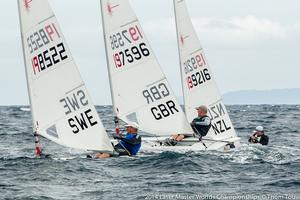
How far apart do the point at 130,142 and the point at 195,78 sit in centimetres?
646

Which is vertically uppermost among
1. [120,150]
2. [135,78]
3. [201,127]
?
[135,78]

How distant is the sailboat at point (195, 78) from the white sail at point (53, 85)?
23.2ft

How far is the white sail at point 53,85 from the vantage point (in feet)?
51.2

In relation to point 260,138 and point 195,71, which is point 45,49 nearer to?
point 195,71

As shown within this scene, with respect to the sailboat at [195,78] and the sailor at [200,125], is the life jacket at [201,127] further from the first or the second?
the sailboat at [195,78]

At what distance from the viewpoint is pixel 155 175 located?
14.9m

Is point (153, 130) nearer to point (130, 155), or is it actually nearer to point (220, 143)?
point (220, 143)

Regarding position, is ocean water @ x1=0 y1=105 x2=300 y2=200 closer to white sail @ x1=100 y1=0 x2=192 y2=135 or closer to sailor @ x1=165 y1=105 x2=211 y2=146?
sailor @ x1=165 y1=105 x2=211 y2=146

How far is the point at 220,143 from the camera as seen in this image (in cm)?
2050

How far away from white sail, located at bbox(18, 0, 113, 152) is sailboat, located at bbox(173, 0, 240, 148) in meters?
7.06

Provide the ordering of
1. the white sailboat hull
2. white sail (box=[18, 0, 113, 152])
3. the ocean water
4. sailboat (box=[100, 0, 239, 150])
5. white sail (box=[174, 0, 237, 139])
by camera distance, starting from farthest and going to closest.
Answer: white sail (box=[174, 0, 237, 139]) → sailboat (box=[100, 0, 239, 150]) → the white sailboat hull → white sail (box=[18, 0, 113, 152]) → the ocean water

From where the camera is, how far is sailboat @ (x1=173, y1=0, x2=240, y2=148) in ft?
75.3

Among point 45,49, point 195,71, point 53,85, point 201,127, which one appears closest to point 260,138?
point 201,127

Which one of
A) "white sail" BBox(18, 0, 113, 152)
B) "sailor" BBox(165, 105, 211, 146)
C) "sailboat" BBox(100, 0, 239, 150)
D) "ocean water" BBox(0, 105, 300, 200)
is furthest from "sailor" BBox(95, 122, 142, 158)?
"sailor" BBox(165, 105, 211, 146)
